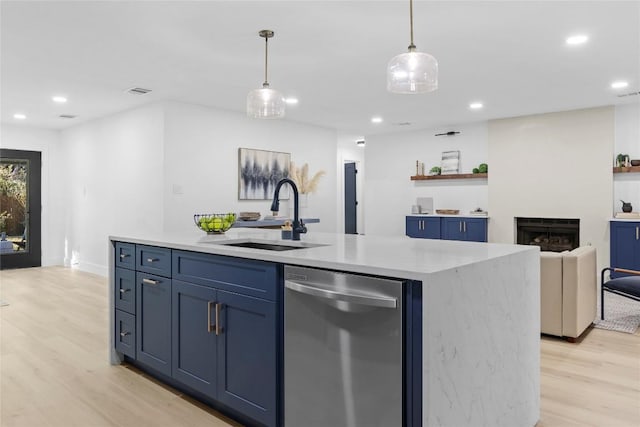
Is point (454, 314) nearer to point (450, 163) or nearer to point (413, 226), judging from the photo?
point (413, 226)

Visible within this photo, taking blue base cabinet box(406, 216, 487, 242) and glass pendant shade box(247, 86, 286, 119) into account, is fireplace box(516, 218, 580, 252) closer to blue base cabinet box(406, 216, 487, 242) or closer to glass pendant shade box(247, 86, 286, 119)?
blue base cabinet box(406, 216, 487, 242)

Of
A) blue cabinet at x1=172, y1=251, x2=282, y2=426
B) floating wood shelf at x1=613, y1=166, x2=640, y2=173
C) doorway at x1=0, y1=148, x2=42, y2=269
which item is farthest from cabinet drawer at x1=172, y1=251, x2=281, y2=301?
doorway at x1=0, y1=148, x2=42, y2=269

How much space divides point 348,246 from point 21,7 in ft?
9.55

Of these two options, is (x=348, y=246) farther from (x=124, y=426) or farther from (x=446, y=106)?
(x=446, y=106)

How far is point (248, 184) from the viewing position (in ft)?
22.5

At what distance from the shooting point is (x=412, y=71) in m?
2.58

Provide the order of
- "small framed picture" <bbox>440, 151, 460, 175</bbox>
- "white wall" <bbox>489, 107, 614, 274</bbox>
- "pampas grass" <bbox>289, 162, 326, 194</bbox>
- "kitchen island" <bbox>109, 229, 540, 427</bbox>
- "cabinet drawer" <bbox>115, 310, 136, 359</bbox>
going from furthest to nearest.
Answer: "small framed picture" <bbox>440, 151, 460, 175</bbox>
"pampas grass" <bbox>289, 162, 326, 194</bbox>
"white wall" <bbox>489, 107, 614, 274</bbox>
"cabinet drawer" <bbox>115, 310, 136, 359</bbox>
"kitchen island" <bbox>109, 229, 540, 427</bbox>

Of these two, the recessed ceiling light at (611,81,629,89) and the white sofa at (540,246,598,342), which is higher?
the recessed ceiling light at (611,81,629,89)

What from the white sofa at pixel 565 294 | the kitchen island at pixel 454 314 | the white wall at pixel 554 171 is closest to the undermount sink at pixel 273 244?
the kitchen island at pixel 454 314

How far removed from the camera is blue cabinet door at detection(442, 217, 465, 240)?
25.3ft

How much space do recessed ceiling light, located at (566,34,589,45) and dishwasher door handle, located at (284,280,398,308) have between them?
133 inches

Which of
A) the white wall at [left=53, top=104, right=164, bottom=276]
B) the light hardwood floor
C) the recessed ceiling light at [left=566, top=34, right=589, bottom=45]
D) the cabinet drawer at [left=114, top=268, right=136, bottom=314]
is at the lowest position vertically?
the light hardwood floor

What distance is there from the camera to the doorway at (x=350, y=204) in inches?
471

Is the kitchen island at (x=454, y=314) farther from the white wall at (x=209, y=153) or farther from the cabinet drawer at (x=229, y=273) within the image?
the white wall at (x=209, y=153)
